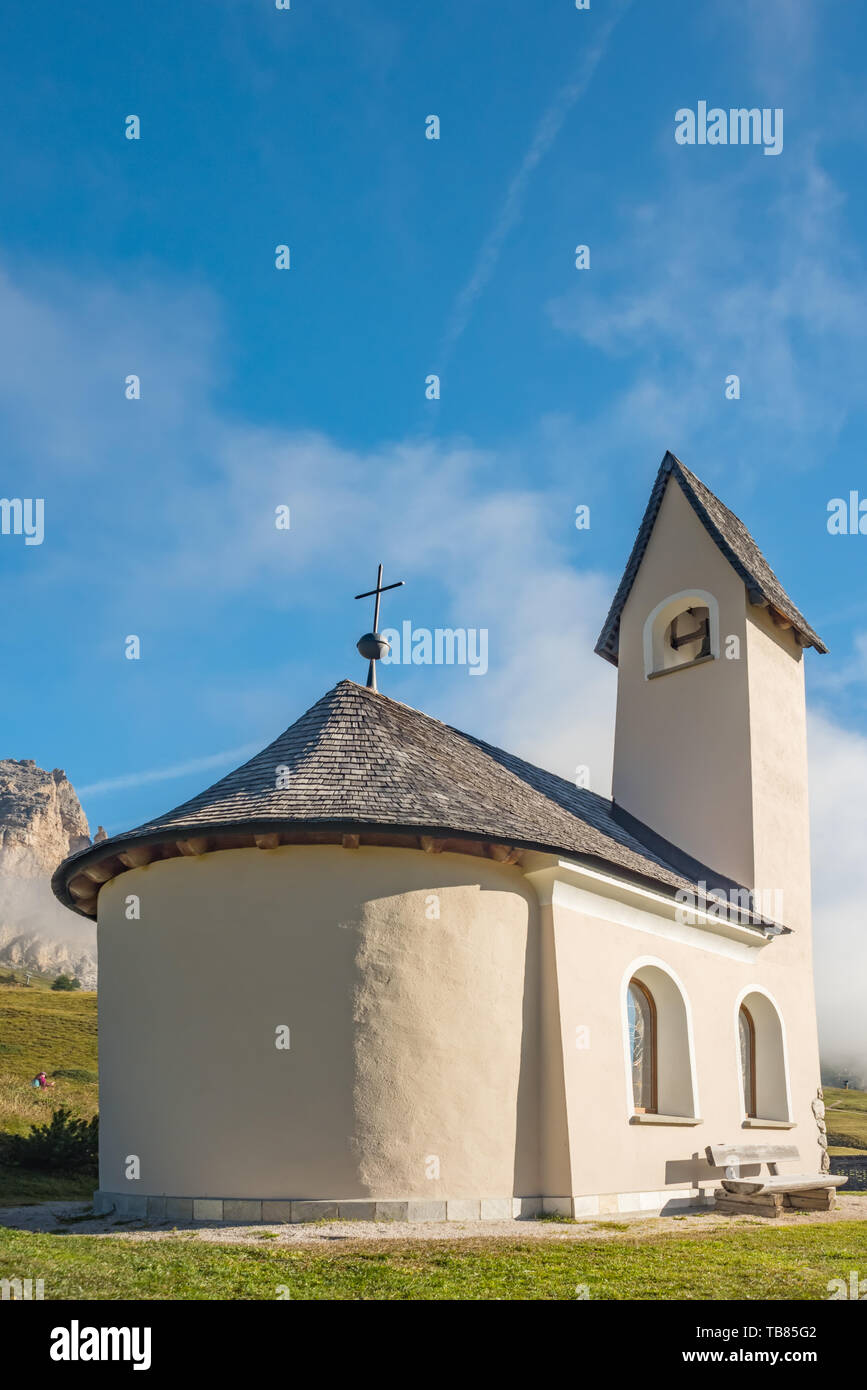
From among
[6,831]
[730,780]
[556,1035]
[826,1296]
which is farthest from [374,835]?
[6,831]

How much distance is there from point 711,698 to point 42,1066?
885 inches

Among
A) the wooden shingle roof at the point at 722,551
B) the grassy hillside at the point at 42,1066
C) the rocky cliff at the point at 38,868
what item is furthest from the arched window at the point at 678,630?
the rocky cliff at the point at 38,868

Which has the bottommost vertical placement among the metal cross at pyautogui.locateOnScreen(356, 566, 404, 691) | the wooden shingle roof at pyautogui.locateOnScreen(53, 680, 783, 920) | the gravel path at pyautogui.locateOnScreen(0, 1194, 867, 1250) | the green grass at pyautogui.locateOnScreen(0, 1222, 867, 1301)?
the gravel path at pyautogui.locateOnScreen(0, 1194, 867, 1250)

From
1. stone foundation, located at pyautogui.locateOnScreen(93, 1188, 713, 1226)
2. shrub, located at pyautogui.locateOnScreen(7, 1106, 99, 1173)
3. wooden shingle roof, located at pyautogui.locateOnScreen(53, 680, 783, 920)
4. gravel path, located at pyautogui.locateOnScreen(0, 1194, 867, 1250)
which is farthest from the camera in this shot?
shrub, located at pyautogui.locateOnScreen(7, 1106, 99, 1173)

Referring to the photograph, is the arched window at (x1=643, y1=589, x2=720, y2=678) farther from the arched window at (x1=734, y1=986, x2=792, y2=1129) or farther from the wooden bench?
the wooden bench

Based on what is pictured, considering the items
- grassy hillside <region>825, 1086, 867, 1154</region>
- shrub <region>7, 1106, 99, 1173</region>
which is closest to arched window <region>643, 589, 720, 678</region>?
shrub <region>7, 1106, 99, 1173</region>

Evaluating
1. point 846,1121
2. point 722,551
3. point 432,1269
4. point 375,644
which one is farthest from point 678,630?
point 846,1121

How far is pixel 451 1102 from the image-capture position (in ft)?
38.4

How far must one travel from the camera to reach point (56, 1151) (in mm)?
16688

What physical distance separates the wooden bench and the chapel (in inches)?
13.4

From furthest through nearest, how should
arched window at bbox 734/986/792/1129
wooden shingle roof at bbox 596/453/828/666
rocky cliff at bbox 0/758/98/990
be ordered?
rocky cliff at bbox 0/758/98/990 → wooden shingle roof at bbox 596/453/828/666 → arched window at bbox 734/986/792/1129

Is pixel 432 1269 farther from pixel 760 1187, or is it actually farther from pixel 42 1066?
pixel 42 1066

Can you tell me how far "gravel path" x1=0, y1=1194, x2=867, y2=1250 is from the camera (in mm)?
9789
